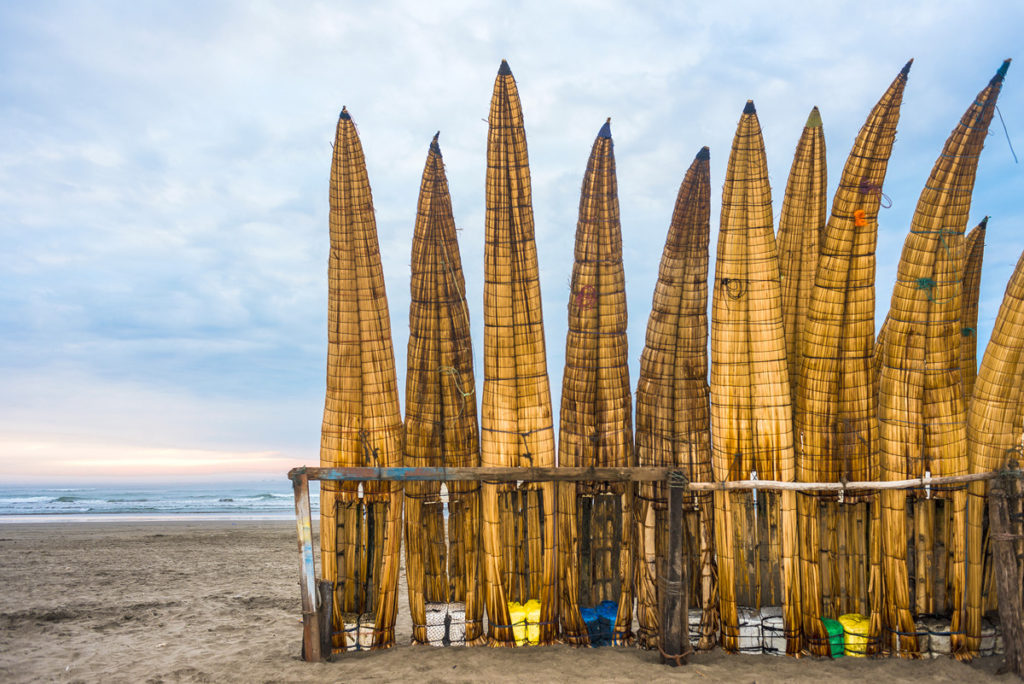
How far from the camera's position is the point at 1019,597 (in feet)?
16.5

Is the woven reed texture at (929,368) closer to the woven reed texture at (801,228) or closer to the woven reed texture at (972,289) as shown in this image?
the woven reed texture at (801,228)

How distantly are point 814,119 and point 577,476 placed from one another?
4.31 m

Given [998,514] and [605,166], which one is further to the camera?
[605,166]

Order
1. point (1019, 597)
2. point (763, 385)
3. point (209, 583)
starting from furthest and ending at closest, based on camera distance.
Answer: point (209, 583) < point (763, 385) < point (1019, 597)

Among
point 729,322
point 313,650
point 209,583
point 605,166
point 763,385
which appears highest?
point 605,166

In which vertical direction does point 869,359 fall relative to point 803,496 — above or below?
above

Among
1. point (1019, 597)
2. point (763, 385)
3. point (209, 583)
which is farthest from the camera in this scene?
point (209, 583)

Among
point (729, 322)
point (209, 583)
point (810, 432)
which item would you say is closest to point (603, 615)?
point (810, 432)

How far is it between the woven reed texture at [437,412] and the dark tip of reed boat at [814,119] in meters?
3.71

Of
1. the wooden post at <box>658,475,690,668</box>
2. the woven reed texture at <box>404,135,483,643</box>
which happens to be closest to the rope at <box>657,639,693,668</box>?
the wooden post at <box>658,475,690,668</box>

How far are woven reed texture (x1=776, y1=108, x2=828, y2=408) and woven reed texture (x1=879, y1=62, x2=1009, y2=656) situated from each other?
868mm

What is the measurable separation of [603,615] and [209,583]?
8.38 m

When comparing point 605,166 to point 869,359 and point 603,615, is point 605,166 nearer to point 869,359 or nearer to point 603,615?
point 869,359

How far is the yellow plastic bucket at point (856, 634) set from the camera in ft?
17.5
